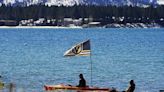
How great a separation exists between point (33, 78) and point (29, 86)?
576 cm

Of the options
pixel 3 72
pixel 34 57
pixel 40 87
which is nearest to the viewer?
pixel 40 87

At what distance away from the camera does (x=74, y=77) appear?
50.4 metres

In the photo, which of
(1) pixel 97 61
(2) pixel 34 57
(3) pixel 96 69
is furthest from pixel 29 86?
(2) pixel 34 57

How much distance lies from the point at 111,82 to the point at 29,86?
648 centimetres

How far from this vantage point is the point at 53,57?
7188 centimetres

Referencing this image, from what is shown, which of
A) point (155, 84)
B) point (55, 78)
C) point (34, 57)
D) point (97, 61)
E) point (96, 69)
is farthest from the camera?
point (34, 57)

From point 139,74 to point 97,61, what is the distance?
13.4 meters

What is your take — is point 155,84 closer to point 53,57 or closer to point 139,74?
point 139,74

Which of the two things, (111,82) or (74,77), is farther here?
(74,77)

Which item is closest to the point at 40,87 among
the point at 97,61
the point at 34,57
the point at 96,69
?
the point at 96,69

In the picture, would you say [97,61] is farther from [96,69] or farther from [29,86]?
[29,86]

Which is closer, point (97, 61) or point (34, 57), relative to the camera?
point (97, 61)

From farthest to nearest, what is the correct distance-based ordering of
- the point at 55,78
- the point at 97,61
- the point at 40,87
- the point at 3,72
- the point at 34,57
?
the point at 34,57, the point at 97,61, the point at 3,72, the point at 55,78, the point at 40,87

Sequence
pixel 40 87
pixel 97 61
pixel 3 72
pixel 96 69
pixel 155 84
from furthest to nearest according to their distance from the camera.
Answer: pixel 97 61 → pixel 96 69 → pixel 3 72 → pixel 155 84 → pixel 40 87
